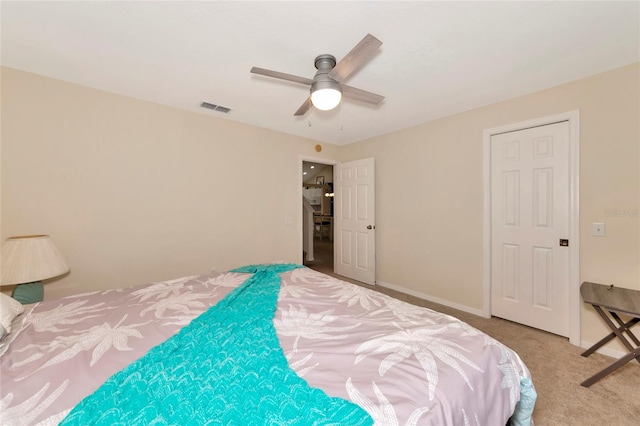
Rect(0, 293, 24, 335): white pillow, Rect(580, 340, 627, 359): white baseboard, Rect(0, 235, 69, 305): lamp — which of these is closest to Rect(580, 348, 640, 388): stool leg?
Rect(580, 340, 627, 359): white baseboard

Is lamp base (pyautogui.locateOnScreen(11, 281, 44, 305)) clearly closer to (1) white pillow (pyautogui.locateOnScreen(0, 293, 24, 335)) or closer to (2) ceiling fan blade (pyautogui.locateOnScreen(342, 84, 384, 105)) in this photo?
(1) white pillow (pyautogui.locateOnScreen(0, 293, 24, 335))

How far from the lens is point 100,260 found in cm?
243

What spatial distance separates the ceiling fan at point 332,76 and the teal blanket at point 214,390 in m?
1.43

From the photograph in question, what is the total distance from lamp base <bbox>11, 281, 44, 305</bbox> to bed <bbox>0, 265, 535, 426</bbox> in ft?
1.97

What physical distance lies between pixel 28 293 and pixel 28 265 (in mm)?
225

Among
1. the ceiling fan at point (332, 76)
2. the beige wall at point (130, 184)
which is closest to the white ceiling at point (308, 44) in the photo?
the ceiling fan at point (332, 76)

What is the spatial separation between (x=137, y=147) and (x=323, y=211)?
6882mm

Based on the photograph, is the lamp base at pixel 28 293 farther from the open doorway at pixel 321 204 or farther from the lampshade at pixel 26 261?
the open doorway at pixel 321 204

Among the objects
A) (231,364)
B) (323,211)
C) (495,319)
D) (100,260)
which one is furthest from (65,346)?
(323,211)

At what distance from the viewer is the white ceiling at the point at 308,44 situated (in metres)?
1.46

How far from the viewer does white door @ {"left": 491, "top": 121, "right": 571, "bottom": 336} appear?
236 cm

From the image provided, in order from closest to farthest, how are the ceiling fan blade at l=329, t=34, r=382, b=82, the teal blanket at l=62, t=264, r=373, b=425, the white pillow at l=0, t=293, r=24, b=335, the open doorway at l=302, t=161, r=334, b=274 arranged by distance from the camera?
the teal blanket at l=62, t=264, r=373, b=425 < the white pillow at l=0, t=293, r=24, b=335 < the ceiling fan blade at l=329, t=34, r=382, b=82 < the open doorway at l=302, t=161, r=334, b=274

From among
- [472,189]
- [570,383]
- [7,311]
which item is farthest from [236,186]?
[570,383]

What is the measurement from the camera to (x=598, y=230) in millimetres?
2152
